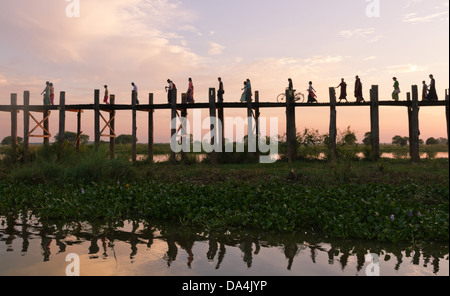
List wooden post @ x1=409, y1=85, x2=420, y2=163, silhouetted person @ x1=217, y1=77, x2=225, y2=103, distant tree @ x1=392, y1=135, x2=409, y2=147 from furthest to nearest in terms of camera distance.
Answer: distant tree @ x1=392, y1=135, x2=409, y2=147, silhouetted person @ x1=217, y1=77, x2=225, y2=103, wooden post @ x1=409, y1=85, x2=420, y2=163

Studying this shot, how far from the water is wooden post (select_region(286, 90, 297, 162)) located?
10.8 metres

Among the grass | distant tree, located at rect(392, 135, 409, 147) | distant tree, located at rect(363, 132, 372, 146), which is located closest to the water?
the grass

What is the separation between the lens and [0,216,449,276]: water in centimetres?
478

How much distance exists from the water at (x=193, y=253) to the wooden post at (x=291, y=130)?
10.8 meters

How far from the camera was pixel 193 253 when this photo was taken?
5.46m

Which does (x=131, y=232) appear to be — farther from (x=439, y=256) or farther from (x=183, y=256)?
(x=439, y=256)

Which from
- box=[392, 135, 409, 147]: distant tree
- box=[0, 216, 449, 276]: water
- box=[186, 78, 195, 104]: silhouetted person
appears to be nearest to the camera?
box=[0, 216, 449, 276]: water

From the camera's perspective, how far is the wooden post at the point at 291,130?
1697 centimetres

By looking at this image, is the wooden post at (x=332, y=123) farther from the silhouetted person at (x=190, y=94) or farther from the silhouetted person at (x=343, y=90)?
the silhouetted person at (x=190, y=94)

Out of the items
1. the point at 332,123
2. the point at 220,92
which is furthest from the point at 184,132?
the point at 332,123

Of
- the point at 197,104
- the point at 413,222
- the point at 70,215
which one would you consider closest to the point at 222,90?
the point at 197,104

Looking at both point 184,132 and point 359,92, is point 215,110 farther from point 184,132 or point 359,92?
point 359,92

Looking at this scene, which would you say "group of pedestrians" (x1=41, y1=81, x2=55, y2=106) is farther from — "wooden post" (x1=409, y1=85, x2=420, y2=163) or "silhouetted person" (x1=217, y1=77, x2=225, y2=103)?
"wooden post" (x1=409, y1=85, x2=420, y2=163)

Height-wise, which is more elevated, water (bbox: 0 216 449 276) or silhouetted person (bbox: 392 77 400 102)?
silhouetted person (bbox: 392 77 400 102)
